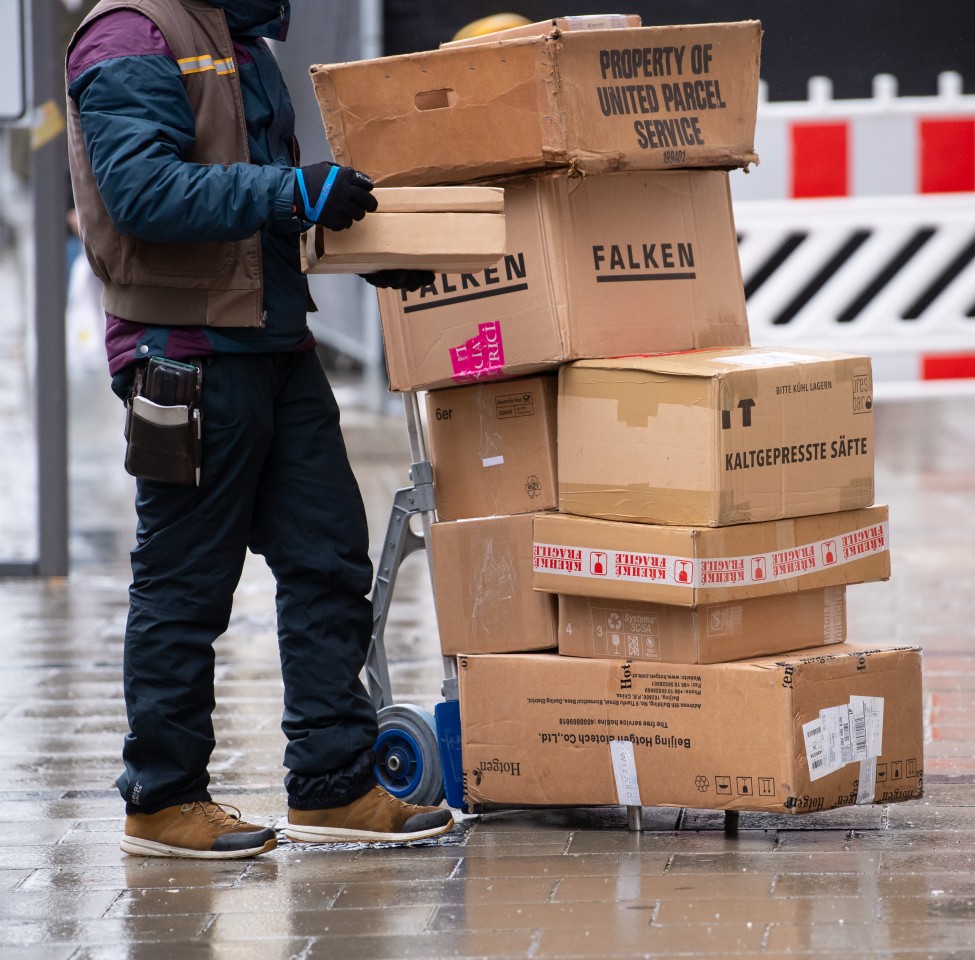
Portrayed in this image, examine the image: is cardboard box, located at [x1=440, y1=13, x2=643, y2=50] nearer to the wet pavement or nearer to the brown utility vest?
the brown utility vest

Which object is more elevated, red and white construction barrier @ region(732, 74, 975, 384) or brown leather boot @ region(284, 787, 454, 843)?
red and white construction barrier @ region(732, 74, 975, 384)

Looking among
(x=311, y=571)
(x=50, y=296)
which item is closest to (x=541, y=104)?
(x=311, y=571)

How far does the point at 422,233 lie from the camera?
12.6 feet

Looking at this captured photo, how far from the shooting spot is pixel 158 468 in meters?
3.97

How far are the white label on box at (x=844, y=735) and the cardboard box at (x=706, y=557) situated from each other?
265mm

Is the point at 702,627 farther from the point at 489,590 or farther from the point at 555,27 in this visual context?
the point at 555,27

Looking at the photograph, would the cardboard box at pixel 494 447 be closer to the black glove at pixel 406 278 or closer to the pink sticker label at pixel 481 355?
the pink sticker label at pixel 481 355

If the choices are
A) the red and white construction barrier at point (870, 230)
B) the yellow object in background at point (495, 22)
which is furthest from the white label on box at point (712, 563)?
the yellow object in background at point (495, 22)

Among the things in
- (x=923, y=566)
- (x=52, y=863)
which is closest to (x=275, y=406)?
(x=52, y=863)

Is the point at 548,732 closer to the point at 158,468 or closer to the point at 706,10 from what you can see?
the point at 158,468

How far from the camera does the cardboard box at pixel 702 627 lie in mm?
4066

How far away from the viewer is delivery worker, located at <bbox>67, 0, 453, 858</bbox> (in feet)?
12.5

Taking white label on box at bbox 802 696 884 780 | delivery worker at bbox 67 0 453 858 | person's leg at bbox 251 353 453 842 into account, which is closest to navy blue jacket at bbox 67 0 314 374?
delivery worker at bbox 67 0 453 858

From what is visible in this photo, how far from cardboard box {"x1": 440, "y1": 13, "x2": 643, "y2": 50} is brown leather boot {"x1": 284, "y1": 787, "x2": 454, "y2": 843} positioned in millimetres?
1617
